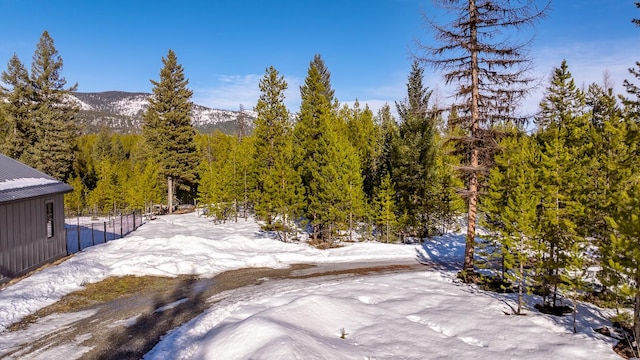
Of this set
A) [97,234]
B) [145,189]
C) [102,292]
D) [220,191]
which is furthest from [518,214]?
[145,189]

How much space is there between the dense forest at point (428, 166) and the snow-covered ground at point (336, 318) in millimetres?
1722

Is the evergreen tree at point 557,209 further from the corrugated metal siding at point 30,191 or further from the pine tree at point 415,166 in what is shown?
the corrugated metal siding at point 30,191

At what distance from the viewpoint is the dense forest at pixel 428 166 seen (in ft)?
42.1

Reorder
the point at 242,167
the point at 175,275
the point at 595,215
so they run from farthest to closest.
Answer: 1. the point at 242,167
2. the point at 175,275
3. the point at 595,215

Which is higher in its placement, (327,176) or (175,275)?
(327,176)

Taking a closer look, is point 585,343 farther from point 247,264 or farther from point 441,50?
point 247,264

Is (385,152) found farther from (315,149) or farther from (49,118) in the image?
(49,118)

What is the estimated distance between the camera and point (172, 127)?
43562 mm

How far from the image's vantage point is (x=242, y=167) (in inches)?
1545

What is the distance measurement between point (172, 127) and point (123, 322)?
36024 millimetres

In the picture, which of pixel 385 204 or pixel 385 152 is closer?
pixel 385 204

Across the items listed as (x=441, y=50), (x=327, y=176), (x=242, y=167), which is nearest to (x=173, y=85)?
(x=242, y=167)

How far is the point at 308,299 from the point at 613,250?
8.79m

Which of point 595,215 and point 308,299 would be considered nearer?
point 308,299
